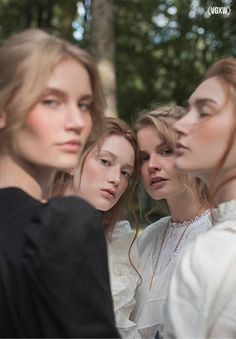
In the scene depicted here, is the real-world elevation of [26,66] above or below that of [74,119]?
above

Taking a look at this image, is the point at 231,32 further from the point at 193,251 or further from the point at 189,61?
the point at 193,251

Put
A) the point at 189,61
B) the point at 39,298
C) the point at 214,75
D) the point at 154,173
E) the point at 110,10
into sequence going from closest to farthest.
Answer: the point at 39,298 < the point at 214,75 < the point at 154,173 < the point at 110,10 < the point at 189,61

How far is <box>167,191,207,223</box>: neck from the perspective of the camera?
2.83 meters

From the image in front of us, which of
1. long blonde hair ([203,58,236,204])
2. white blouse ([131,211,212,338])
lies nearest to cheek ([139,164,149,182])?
white blouse ([131,211,212,338])

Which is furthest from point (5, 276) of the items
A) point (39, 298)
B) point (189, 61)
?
point (189, 61)

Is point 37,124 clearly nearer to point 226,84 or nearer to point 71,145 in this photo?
point 71,145

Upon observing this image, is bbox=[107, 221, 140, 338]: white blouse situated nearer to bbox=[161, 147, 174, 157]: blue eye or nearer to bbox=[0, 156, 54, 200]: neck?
bbox=[161, 147, 174, 157]: blue eye

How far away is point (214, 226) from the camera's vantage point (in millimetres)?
1766

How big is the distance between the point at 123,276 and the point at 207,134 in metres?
1.20

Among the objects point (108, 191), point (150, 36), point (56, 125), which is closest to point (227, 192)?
point (56, 125)

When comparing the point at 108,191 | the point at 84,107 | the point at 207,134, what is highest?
the point at 84,107

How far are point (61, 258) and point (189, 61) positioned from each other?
15.1m

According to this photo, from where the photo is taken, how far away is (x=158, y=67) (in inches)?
641

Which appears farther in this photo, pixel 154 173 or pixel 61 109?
pixel 154 173
